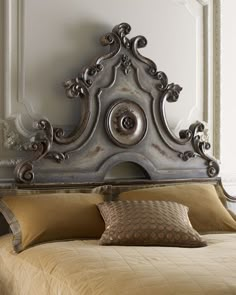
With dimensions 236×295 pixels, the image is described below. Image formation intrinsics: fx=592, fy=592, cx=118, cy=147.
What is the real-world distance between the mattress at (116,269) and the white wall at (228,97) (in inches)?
43.5

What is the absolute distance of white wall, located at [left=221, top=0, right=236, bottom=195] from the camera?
394 cm

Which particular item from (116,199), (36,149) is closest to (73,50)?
(36,149)

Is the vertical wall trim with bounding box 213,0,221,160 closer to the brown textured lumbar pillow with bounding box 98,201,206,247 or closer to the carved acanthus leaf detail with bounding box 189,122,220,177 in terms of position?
the carved acanthus leaf detail with bounding box 189,122,220,177

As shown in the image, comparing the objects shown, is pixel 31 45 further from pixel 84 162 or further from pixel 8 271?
pixel 8 271

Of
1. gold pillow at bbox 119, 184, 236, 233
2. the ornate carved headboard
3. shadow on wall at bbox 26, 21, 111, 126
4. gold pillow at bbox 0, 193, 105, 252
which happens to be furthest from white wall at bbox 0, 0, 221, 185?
gold pillow at bbox 119, 184, 236, 233

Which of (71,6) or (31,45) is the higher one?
(71,6)

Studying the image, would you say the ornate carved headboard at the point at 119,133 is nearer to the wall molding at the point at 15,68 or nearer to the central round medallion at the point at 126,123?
the central round medallion at the point at 126,123

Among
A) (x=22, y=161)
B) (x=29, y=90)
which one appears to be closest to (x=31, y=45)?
(x=29, y=90)

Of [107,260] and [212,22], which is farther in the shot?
[212,22]

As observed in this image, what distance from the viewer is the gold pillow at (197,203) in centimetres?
315

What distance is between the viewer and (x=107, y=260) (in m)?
2.29

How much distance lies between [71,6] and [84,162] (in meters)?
0.89

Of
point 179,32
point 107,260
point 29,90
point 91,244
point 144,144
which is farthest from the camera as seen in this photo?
point 179,32

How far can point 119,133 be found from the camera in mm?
3346
